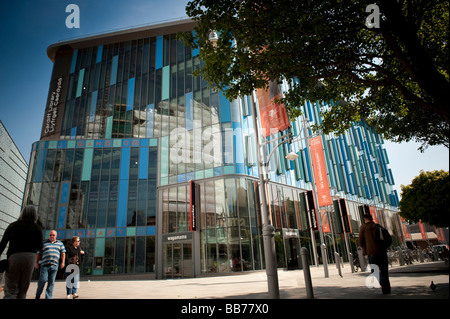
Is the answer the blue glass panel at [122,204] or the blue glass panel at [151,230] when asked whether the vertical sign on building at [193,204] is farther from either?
the blue glass panel at [122,204]

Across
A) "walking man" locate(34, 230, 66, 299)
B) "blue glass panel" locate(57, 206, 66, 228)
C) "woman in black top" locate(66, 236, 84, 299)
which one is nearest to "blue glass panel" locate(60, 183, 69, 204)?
"blue glass panel" locate(57, 206, 66, 228)

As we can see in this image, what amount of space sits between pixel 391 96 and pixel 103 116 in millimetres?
30802

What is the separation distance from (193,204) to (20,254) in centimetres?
1901

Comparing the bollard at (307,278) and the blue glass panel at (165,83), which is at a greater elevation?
the blue glass panel at (165,83)

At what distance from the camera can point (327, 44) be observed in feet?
26.2

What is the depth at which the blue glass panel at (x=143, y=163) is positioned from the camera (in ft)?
91.2

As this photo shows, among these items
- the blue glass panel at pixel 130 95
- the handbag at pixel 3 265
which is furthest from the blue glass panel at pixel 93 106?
the handbag at pixel 3 265

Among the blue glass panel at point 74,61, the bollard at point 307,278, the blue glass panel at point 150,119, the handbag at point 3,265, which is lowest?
the bollard at point 307,278

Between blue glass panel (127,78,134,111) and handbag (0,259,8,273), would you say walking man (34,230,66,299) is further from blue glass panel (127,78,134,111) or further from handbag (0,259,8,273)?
blue glass panel (127,78,134,111)

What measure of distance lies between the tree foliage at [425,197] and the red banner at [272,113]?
27.2ft

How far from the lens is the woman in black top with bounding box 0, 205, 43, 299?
4648 mm

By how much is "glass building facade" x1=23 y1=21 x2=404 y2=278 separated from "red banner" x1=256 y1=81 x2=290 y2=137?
422 inches
